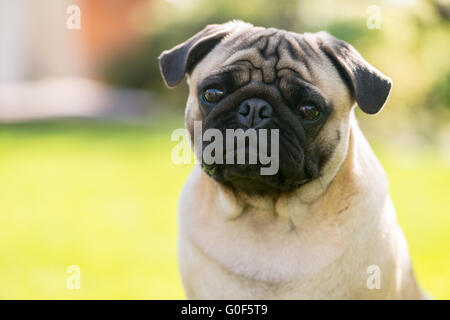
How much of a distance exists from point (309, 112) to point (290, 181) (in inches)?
12.3

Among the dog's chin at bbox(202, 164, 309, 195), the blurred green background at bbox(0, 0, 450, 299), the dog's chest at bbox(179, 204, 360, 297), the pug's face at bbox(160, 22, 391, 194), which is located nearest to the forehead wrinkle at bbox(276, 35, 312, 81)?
the pug's face at bbox(160, 22, 391, 194)

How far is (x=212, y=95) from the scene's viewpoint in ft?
9.41

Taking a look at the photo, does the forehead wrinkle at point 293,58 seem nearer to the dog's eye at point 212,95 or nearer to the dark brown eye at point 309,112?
the dark brown eye at point 309,112

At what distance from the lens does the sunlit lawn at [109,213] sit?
4.47 metres

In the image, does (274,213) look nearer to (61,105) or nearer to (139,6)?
(61,105)

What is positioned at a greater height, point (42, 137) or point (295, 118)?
point (42, 137)

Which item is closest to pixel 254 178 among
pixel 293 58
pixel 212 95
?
pixel 212 95

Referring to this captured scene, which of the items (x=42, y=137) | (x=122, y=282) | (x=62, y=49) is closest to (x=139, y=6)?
(x=62, y=49)

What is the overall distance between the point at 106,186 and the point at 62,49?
31.4 ft

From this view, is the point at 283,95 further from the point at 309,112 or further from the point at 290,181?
the point at 290,181

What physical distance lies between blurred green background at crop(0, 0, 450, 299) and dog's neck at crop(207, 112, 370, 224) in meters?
1.31

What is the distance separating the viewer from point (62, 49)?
643 inches

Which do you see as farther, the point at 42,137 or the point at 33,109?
the point at 33,109

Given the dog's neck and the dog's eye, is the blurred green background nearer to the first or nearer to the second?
the dog's neck
